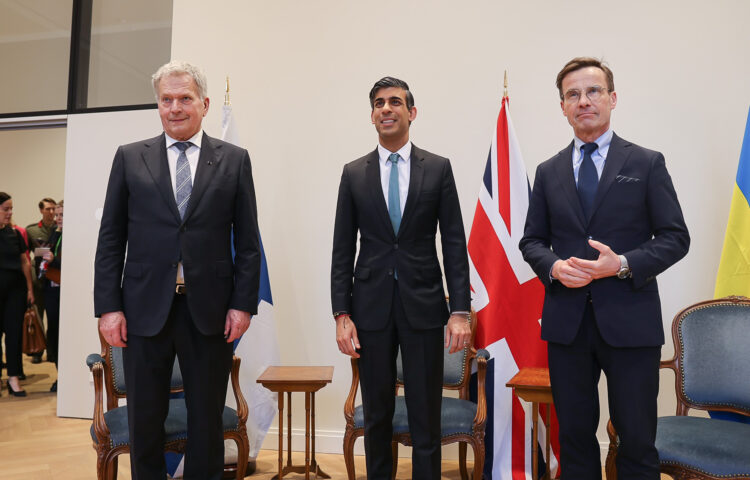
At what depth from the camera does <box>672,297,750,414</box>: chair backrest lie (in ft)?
8.98

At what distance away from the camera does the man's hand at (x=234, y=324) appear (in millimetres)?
2209

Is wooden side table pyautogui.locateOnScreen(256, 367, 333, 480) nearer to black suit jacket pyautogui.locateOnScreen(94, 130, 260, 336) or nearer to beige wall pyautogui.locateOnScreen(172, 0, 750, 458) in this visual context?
beige wall pyautogui.locateOnScreen(172, 0, 750, 458)

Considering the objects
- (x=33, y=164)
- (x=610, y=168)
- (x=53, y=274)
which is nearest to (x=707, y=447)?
(x=610, y=168)

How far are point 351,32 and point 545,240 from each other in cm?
242

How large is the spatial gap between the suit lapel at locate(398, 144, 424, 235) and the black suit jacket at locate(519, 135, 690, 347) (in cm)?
50

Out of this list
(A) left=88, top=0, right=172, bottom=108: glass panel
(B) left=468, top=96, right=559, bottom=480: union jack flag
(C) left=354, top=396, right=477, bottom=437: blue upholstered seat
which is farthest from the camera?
(A) left=88, top=0, right=172, bottom=108: glass panel

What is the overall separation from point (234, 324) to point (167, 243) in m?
0.38

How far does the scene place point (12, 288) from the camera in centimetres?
562

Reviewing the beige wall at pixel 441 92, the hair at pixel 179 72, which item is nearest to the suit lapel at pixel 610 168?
the hair at pixel 179 72

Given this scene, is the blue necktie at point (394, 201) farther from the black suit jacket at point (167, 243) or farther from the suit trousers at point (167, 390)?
the suit trousers at point (167, 390)

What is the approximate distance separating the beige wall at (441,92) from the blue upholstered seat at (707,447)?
3.82 ft

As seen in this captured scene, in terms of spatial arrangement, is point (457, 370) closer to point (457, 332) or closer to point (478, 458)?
point (478, 458)

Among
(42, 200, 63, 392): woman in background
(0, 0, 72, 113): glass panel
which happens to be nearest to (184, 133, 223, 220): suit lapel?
(0, 0, 72, 113): glass panel

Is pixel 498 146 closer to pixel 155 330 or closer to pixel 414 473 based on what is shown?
pixel 414 473
